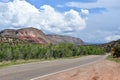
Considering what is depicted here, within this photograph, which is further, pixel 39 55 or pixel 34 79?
pixel 39 55

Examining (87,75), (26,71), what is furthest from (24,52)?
(87,75)

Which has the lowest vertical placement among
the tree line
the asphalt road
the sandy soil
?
the sandy soil

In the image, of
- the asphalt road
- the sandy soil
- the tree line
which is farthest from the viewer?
the tree line

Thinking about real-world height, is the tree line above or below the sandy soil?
above

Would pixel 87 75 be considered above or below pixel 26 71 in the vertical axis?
below

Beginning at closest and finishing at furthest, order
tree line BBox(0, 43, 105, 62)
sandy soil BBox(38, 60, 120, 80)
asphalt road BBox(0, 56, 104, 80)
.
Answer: asphalt road BBox(0, 56, 104, 80) → sandy soil BBox(38, 60, 120, 80) → tree line BBox(0, 43, 105, 62)

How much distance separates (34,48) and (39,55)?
7.49ft

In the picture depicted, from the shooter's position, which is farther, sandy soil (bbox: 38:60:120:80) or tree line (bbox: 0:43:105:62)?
tree line (bbox: 0:43:105:62)

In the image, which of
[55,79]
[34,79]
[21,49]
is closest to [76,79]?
[55,79]

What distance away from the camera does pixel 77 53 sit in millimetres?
145375

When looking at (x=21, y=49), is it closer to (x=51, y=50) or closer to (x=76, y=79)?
(x=51, y=50)

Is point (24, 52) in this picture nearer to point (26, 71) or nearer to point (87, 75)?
point (26, 71)

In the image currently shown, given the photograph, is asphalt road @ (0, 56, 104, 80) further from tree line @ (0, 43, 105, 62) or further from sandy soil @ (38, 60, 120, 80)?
tree line @ (0, 43, 105, 62)

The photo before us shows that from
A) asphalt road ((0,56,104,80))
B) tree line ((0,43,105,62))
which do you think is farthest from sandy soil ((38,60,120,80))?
tree line ((0,43,105,62))
